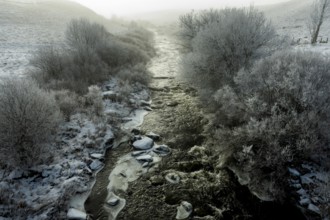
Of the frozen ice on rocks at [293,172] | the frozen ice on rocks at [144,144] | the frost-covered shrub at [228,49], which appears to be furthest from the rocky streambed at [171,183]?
the frost-covered shrub at [228,49]

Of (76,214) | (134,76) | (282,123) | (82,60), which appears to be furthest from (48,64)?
(282,123)

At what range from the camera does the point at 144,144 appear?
982cm

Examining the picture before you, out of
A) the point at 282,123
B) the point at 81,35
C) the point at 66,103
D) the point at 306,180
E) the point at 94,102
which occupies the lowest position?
the point at 306,180

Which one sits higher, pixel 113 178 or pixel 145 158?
pixel 145 158

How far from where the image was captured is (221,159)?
877 centimetres

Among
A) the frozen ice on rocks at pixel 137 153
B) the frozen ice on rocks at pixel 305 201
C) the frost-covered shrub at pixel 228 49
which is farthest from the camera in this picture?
the frost-covered shrub at pixel 228 49

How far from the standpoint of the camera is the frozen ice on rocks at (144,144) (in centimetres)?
971

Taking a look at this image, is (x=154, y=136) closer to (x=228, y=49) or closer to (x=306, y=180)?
(x=228, y=49)

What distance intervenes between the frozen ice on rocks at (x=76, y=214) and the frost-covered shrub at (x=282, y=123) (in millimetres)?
5337

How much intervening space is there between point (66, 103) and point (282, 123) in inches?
376

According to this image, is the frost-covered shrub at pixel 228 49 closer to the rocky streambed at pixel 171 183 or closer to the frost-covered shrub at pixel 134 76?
the rocky streambed at pixel 171 183

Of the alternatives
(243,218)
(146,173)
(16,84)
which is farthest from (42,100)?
(243,218)

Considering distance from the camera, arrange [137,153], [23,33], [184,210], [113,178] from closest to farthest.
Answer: [184,210] < [113,178] < [137,153] < [23,33]

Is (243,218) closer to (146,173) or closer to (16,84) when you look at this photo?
(146,173)
